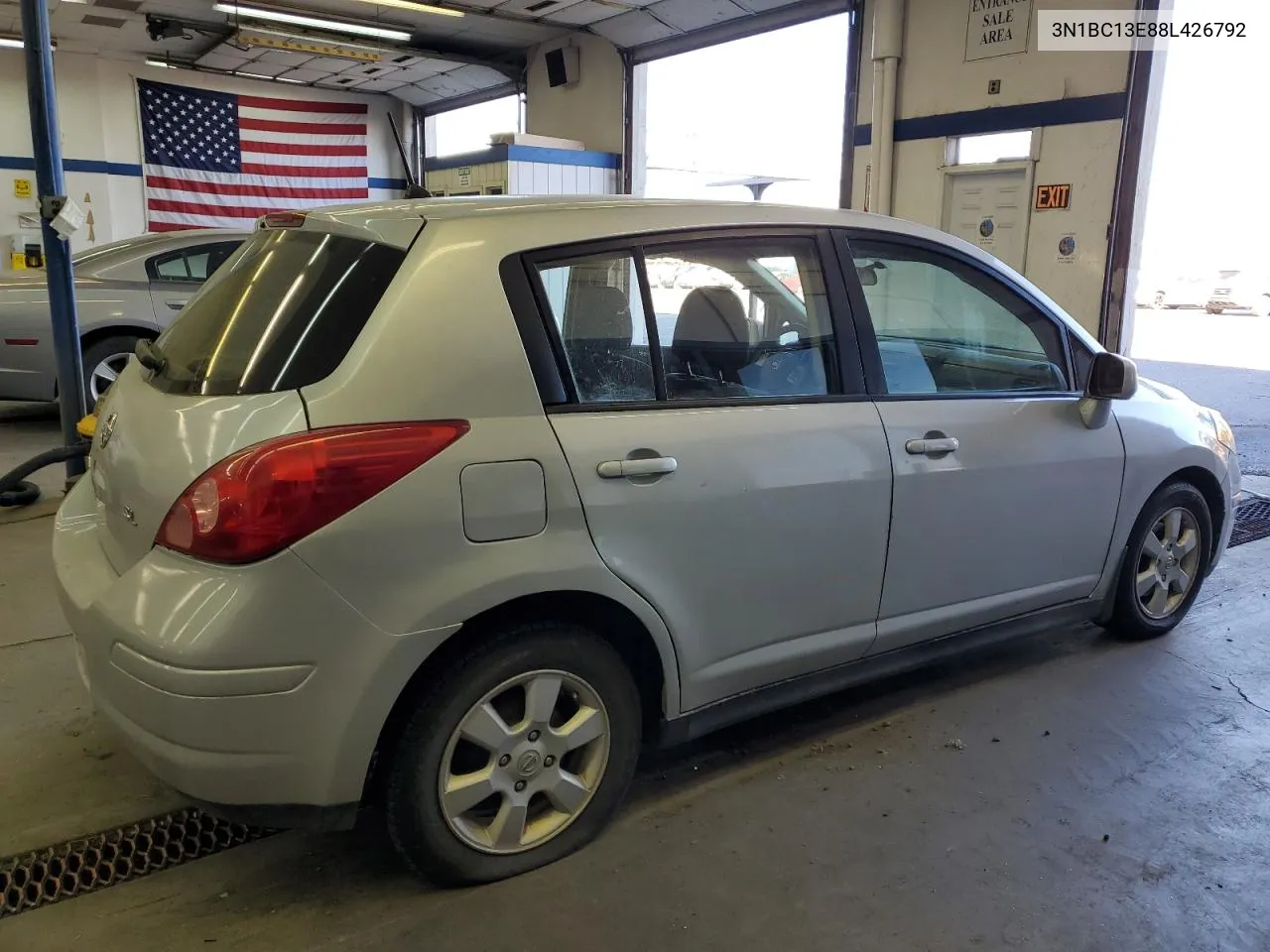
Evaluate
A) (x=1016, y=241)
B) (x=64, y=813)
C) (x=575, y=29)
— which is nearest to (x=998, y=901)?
(x=64, y=813)

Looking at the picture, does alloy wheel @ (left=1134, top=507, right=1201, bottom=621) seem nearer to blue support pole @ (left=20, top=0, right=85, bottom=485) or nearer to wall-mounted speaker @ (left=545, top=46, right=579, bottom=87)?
blue support pole @ (left=20, top=0, right=85, bottom=485)

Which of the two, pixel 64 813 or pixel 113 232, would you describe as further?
pixel 113 232

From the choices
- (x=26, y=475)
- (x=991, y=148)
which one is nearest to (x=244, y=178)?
(x=26, y=475)

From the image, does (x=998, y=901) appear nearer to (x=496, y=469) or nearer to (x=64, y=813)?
(x=496, y=469)

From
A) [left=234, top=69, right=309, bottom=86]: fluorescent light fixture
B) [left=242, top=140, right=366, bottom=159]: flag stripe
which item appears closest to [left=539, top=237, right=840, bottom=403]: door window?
[left=234, top=69, right=309, bottom=86]: fluorescent light fixture

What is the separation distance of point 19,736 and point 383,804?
1.42m

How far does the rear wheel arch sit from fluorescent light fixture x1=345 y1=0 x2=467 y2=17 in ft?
30.0

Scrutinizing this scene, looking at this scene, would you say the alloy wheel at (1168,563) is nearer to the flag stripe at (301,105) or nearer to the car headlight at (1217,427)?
the car headlight at (1217,427)

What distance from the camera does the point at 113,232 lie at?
45.0 feet

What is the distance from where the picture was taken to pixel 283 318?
1.94 meters

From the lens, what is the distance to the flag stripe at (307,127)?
14.3m

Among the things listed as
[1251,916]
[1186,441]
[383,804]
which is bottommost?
[1251,916]

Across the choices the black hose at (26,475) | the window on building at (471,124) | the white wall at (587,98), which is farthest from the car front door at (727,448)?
the window on building at (471,124)

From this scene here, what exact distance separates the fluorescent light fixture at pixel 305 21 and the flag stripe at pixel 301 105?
12.1ft
